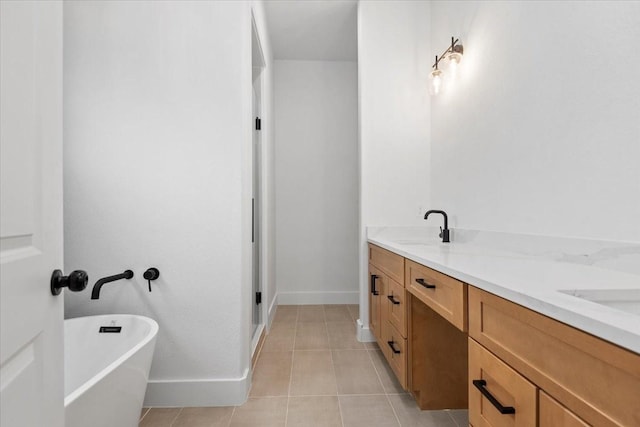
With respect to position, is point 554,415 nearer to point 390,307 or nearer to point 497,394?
point 497,394

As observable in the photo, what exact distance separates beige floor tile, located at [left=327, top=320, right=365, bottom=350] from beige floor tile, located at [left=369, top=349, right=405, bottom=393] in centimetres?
17

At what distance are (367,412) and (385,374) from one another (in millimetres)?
446

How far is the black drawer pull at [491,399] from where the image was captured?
2.67ft

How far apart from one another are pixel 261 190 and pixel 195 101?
126 centimetres

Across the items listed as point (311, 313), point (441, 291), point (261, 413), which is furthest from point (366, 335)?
point (441, 291)

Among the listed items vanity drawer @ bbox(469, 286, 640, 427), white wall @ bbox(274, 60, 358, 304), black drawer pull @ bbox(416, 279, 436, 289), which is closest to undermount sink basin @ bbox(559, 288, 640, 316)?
vanity drawer @ bbox(469, 286, 640, 427)

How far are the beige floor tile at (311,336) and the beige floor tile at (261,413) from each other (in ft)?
2.50

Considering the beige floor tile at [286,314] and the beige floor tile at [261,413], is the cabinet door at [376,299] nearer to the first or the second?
the beige floor tile at [261,413]

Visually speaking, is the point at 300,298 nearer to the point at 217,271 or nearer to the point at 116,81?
the point at 217,271

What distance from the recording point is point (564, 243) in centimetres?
136

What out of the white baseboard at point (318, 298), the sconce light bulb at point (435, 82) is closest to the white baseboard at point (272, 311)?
the white baseboard at point (318, 298)

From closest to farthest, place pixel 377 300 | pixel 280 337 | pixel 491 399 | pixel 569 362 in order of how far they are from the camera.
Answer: pixel 569 362, pixel 491 399, pixel 377 300, pixel 280 337

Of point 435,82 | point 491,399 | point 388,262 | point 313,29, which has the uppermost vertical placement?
point 313,29

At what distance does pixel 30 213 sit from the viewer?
636 millimetres
